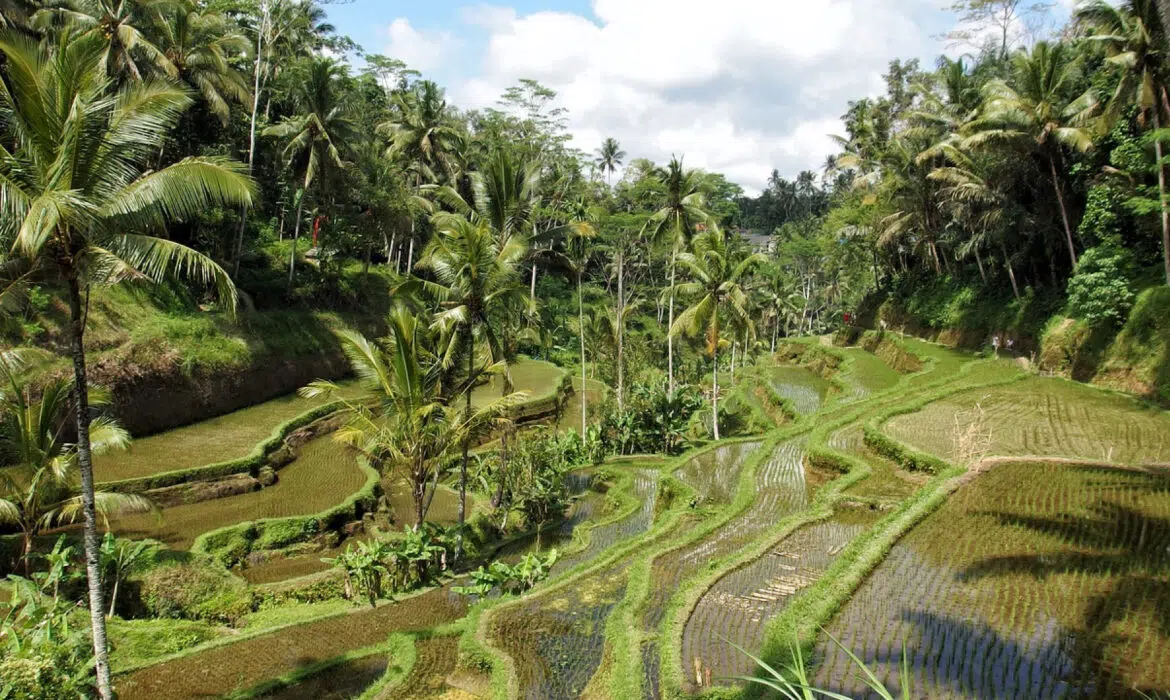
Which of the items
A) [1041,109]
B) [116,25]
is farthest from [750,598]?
[116,25]

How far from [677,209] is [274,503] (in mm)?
15654

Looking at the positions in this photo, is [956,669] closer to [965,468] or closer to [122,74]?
[965,468]

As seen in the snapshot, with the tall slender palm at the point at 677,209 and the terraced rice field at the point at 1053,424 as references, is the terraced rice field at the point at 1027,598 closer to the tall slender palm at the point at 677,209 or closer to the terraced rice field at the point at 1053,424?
the terraced rice field at the point at 1053,424

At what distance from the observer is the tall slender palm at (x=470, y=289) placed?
1393 cm

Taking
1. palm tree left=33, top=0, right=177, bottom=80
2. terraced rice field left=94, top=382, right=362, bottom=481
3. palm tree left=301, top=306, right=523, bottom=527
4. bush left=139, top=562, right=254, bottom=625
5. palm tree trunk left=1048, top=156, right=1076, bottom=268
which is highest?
palm tree left=33, top=0, right=177, bottom=80

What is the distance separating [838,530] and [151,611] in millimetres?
11703

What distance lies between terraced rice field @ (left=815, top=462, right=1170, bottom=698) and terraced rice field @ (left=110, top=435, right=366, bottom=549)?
1189 centimetres

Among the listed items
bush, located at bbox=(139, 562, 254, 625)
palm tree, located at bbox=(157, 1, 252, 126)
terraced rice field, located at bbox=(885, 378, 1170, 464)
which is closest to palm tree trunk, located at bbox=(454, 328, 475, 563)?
bush, located at bbox=(139, 562, 254, 625)

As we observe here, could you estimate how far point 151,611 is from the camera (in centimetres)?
1165

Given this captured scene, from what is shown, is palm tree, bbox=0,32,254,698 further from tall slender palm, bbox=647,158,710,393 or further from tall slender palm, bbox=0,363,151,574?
tall slender palm, bbox=647,158,710,393

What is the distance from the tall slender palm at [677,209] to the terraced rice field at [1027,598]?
13803 mm

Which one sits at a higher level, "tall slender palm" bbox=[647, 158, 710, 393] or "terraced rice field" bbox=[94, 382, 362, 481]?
"tall slender palm" bbox=[647, 158, 710, 393]

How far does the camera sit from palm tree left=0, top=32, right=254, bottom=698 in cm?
644

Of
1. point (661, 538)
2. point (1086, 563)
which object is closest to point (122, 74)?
point (661, 538)
